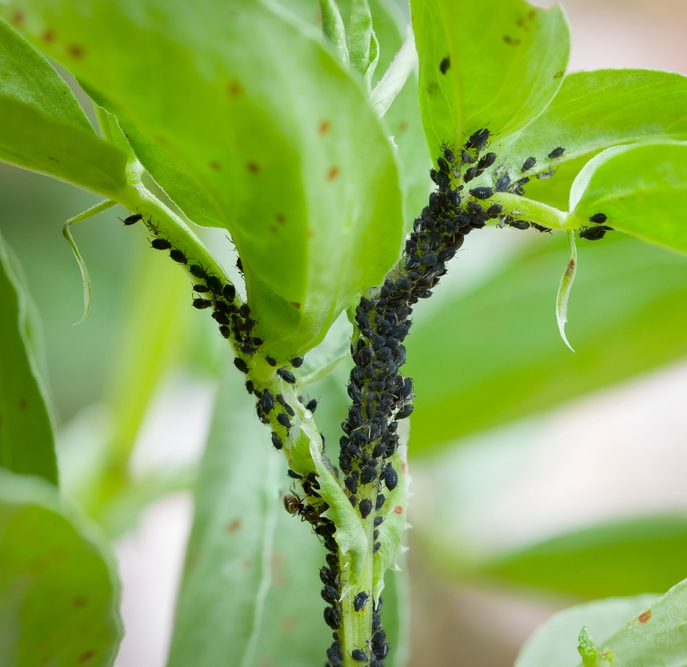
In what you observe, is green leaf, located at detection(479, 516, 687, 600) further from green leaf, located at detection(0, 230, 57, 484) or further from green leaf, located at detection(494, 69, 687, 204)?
green leaf, located at detection(0, 230, 57, 484)

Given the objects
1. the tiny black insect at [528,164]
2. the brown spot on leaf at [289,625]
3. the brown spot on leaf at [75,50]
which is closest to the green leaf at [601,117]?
the tiny black insect at [528,164]

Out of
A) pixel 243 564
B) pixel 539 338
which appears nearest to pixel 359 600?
pixel 243 564

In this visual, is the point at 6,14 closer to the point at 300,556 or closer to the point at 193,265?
the point at 193,265

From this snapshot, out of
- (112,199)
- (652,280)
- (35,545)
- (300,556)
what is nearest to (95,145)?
(112,199)

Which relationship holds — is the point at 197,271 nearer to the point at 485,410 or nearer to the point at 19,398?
the point at 19,398

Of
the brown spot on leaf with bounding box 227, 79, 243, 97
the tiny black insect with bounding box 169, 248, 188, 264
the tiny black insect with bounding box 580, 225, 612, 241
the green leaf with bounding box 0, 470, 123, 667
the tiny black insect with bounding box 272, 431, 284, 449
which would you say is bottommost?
the green leaf with bounding box 0, 470, 123, 667

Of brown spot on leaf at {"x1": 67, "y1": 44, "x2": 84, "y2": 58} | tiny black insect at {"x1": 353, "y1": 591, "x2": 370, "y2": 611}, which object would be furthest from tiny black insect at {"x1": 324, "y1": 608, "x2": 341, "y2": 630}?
brown spot on leaf at {"x1": 67, "y1": 44, "x2": 84, "y2": 58}
